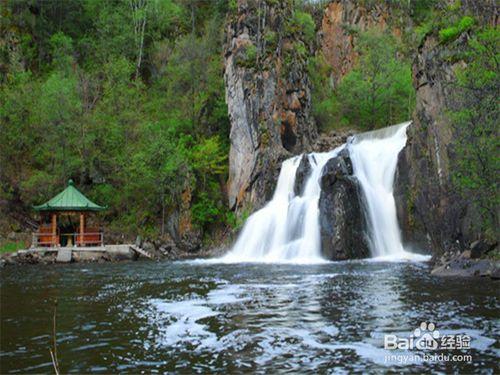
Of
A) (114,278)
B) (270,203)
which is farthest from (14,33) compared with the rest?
(114,278)

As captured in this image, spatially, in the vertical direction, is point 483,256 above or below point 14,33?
below

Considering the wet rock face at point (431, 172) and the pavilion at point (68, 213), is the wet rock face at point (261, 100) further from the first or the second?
the wet rock face at point (431, 172)

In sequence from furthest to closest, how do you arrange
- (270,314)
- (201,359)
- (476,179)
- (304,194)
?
(304,194), (476,179), (270,314), (201,359)

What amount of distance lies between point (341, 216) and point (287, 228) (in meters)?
3.95

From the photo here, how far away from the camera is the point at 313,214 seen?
31922mm

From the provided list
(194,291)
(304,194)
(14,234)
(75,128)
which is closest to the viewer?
(194,291)

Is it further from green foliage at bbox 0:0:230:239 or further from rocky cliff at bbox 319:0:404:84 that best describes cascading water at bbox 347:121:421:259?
rocky cliff at bbox 319:0:404:84

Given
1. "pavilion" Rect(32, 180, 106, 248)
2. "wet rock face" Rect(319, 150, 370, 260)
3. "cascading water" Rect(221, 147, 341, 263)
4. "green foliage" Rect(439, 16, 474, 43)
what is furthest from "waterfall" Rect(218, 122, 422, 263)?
"pavilion" Rect(32, 180, 106, 248)

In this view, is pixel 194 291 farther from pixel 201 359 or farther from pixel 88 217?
pixel 88 217

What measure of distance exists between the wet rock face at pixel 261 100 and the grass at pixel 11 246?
16.8 metres

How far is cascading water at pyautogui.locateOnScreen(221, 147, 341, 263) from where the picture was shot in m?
30.6

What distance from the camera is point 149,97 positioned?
2099 inches

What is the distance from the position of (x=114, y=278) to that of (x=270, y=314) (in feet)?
37.5

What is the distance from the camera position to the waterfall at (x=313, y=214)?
30.5 meters
